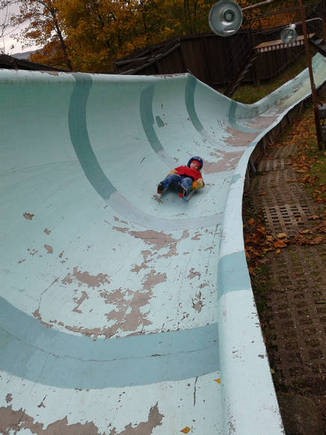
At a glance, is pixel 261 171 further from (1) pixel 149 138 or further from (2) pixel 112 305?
(2) pixel 112 305

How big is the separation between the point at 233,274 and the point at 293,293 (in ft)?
2.80

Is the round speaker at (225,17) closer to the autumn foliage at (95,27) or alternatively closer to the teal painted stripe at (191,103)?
the teal painted stripe at (191,103)

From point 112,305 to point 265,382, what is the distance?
A: 1.39 meters

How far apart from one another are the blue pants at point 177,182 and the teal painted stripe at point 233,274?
2.02 m

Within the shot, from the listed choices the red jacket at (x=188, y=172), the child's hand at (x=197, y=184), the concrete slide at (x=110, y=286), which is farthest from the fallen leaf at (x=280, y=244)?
the red jacket at (x=188, y=172)

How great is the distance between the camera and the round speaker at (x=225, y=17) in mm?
4621

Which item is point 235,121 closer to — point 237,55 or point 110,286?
point 237,55

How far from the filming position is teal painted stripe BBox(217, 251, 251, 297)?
193 cm

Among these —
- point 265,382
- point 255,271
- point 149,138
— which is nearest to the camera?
point 265,382

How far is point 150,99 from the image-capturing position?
561 centimetres

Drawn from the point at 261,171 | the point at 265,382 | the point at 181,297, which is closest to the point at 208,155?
the point at 261,171

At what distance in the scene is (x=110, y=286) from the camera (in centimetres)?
270

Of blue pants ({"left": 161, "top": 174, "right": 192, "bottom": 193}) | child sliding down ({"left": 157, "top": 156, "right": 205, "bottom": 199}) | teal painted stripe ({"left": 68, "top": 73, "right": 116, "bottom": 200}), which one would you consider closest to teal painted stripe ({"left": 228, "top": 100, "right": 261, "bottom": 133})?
child sliding down ({"left": 157, "top": 156, "right": 205, "bottom": 199})

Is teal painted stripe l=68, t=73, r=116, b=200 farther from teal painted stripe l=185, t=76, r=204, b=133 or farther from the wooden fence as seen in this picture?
the wooden fence
